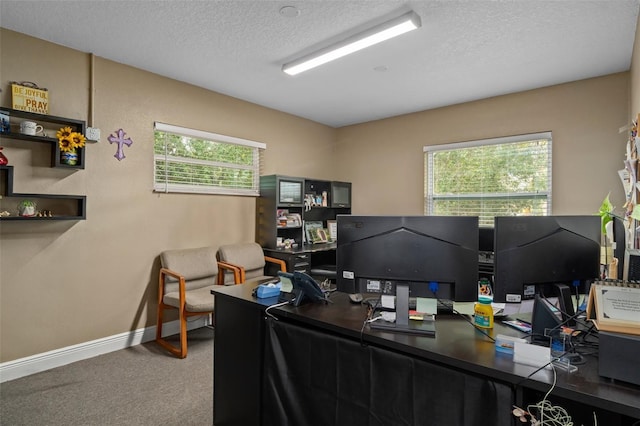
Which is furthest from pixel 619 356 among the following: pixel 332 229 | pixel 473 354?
pixel 332 229

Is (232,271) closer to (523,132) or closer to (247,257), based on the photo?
(247,257)

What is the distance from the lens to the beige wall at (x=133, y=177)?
279cm

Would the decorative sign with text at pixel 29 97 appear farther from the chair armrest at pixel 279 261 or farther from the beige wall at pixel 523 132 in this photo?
the beige wall at pixel 523 132

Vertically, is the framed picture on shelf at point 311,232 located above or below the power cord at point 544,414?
above

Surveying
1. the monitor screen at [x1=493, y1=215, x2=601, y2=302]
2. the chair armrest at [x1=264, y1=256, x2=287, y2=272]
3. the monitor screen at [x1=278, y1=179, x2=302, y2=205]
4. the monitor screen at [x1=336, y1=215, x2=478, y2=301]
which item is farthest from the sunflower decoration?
the monitor screen at [x1=493, y1=215, x2=601, y2=302]

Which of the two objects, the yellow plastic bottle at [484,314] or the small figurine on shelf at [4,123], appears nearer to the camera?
the yellow plastic bottle at [484,314]

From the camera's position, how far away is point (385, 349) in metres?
1.42

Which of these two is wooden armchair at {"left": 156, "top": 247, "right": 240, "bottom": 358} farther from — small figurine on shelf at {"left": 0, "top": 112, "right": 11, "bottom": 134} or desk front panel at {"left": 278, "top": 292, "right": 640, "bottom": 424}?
desk front panel at {"left": 278, "top": 292, "right": 640, "bottom": 424}

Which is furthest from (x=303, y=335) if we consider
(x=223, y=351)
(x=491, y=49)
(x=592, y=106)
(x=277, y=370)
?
(x=592, y=106)

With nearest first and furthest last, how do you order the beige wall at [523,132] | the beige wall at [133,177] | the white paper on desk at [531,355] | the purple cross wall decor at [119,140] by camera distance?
the white paper on desk at [531,355]
the beige wall at [133,177]
the purple cross wall decor at [119,140]
the beige wall at [523,132]

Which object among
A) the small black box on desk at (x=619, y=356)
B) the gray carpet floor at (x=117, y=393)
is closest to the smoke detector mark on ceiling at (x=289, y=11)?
the small black box on desk at (x=619, y=356)

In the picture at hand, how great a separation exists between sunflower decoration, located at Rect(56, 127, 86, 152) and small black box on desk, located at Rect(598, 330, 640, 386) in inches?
143

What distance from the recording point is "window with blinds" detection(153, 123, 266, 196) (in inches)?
144

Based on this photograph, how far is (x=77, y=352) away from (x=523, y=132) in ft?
16.9
